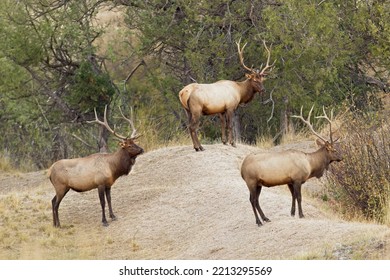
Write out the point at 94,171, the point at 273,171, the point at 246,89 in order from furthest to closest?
the point at 246,89 < the point at 94,171 < the point at 273,171

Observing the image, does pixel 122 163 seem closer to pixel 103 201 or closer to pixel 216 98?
pixel 103 201

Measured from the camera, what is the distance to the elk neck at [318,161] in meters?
17.0

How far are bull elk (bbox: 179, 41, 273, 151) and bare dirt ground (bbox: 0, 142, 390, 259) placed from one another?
0.70 m

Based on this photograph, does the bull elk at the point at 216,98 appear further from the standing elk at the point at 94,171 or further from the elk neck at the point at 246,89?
the standing elk at the point at 94,171

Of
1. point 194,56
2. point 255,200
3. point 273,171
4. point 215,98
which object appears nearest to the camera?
point 273,171

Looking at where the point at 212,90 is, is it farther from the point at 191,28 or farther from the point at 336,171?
the point at 191,28

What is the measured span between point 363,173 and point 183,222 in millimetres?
3180

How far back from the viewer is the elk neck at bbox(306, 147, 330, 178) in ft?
55.6

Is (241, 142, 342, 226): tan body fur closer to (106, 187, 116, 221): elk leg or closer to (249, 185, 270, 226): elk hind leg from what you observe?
(249, 185, 270, 226): elk hind leg

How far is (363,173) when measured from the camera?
19.1 metres

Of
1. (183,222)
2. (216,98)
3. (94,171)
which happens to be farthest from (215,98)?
(183,222)

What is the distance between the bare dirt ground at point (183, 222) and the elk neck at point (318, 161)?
0.72 metres

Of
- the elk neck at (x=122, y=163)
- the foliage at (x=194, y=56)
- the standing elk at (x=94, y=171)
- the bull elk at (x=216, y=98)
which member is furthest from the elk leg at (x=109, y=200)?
the foliage at (x=194, y=56)

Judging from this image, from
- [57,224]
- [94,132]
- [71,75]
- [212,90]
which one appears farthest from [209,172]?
[94,132]
